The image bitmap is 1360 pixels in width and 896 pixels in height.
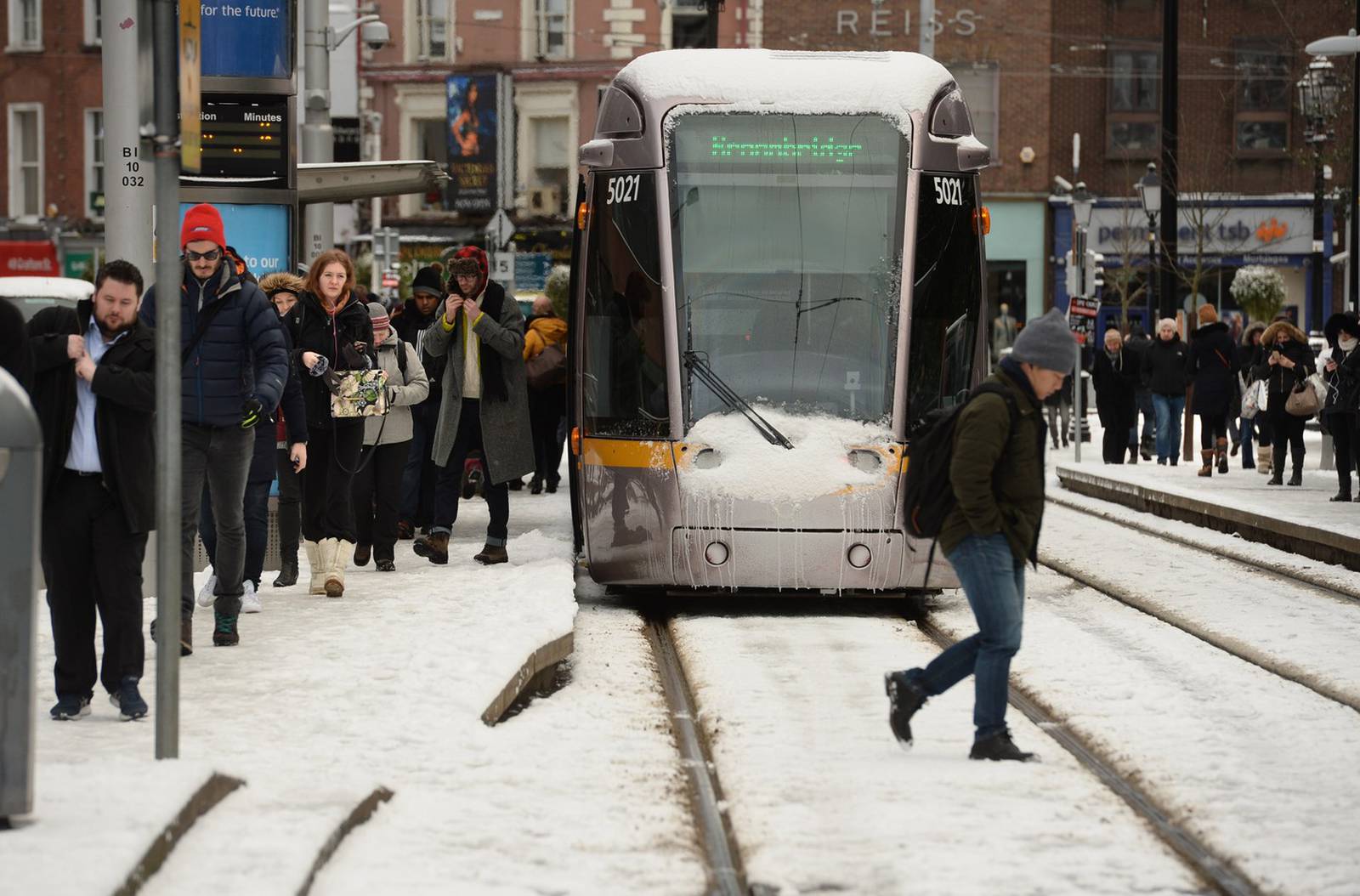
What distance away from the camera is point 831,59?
12.9 m

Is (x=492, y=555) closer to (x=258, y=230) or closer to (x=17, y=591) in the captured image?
(x=258, y=230)

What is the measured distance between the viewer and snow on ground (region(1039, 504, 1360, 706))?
34.7 ft

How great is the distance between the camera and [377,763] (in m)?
7.50

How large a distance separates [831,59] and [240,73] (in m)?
4.06

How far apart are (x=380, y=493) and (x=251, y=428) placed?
362 centimetres

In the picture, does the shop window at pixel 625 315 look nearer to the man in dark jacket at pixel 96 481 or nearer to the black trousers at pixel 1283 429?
the man in dark jacket at pixel 96 481

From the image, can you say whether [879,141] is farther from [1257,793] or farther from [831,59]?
[1257,793]

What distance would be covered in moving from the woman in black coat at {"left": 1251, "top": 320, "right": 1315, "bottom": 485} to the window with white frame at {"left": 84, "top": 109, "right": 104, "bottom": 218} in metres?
37.5

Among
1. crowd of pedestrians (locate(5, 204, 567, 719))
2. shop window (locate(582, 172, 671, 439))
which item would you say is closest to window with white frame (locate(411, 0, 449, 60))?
crowd of pedestrians (locate(5, 204, 567, 719))

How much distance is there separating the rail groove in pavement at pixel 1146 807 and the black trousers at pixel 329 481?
4182 mm

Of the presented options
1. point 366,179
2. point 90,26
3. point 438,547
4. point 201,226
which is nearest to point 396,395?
point 438,547

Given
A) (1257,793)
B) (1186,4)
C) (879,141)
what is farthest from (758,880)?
(1186,4)

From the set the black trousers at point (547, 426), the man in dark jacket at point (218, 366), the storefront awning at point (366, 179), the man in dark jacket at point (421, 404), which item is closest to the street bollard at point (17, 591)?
the man in dark jacket at point (218, 366)

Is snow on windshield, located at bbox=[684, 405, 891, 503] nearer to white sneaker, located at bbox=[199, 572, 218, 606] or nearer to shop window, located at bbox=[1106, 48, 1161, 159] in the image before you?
white sneaker, located at bbox=[199, 572, 218, 606]
